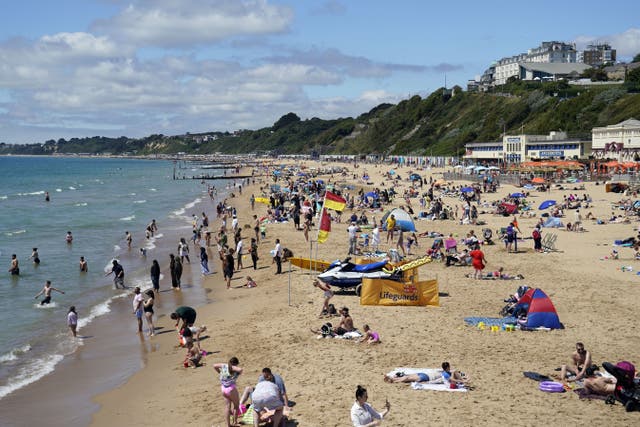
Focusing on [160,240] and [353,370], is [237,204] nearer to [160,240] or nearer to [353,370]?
[160,240]

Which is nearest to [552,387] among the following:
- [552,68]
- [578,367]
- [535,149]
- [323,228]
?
[578,367]

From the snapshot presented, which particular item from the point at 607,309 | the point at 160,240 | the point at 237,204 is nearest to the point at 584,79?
the point at 237,204

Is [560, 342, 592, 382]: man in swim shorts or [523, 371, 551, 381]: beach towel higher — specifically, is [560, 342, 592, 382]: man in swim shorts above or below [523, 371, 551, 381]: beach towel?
above

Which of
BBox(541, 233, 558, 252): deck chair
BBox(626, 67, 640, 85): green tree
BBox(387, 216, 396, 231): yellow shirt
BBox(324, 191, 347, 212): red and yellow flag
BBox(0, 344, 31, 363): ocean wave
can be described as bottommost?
BBox(0, 344, 31, 363): ocean wave

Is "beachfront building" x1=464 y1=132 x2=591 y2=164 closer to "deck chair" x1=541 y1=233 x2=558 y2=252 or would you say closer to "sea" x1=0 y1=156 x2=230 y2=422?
"sea" x1=0 y1=156 x2=230 y2=422

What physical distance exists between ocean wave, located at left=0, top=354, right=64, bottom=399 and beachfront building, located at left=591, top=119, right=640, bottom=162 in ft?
179

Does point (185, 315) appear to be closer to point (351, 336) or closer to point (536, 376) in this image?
point (351, 336)

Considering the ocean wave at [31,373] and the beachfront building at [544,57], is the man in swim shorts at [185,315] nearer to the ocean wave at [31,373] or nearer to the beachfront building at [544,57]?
the ocean wave at [31,373]

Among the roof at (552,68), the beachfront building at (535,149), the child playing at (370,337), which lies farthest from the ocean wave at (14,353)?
the roof at (552,68)

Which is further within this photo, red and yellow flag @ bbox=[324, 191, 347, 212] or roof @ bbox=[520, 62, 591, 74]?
roof @ bbox=[520, 62, 591, 74]

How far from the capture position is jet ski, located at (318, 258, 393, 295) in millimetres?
16609

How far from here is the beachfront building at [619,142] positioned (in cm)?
5734

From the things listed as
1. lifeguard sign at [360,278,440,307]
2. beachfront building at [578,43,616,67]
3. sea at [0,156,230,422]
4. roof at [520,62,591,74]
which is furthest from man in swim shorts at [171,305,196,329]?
beachfront building at [578,43,616,67]

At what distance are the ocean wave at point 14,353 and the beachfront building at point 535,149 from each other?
2351 inches
